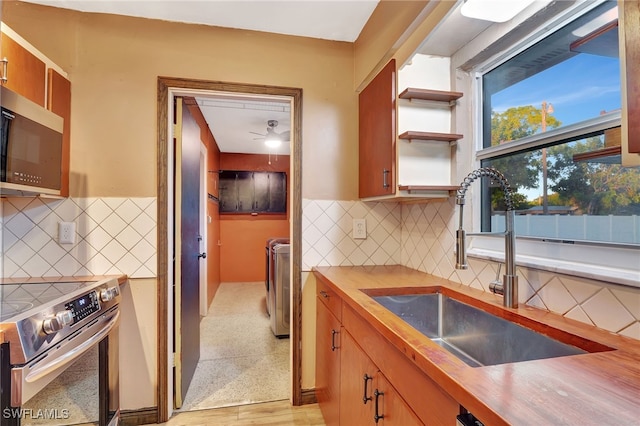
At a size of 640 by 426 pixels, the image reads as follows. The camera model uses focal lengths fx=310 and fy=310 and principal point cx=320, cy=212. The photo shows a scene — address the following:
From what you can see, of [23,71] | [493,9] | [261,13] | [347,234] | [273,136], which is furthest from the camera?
[273,136]

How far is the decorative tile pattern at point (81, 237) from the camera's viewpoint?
1.72 metres

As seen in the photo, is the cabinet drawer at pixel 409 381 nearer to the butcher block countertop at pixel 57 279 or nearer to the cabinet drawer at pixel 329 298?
the cabinet drawer at pixel 329 298

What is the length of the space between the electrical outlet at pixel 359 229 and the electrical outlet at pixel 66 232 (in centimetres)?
169

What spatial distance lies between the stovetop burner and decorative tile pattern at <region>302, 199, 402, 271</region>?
1245 mm

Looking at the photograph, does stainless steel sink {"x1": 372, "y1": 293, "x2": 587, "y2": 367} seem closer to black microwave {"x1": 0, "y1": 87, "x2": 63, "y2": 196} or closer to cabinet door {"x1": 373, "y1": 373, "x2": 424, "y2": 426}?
cabinet door {"x1": 373, "y1": 373, "x2": 424, "y2": 426}

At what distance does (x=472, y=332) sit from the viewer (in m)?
1.27

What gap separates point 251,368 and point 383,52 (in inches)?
96.9

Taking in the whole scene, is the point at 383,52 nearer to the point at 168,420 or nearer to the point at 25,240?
the point at 25,240

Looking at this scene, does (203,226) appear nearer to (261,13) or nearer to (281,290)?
(281,290)

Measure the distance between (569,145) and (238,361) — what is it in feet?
8.74

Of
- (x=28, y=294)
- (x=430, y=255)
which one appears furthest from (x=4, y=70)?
(x=430, y=255)

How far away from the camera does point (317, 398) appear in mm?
2033

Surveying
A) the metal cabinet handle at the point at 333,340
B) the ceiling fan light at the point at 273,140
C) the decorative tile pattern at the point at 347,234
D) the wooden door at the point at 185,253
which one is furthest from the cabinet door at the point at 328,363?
the ceiling fan light at the point at 273,140

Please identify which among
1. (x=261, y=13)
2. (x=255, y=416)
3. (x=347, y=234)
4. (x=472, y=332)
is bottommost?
(x=255, y=416)
